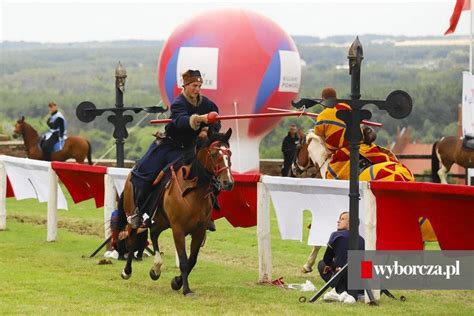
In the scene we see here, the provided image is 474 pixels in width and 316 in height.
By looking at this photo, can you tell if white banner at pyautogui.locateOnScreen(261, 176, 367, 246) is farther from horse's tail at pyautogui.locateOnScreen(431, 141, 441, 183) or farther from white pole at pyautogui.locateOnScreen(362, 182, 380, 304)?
horse's tail at pyautogui.locateOnScreen(431, 141, 441, 183)

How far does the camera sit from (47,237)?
21.2 meters

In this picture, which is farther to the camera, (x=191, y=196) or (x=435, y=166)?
(x=435, y=166)

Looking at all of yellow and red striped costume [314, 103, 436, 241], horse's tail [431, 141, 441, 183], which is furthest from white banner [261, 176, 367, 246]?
horse's tail [431, 141, 441, 183]

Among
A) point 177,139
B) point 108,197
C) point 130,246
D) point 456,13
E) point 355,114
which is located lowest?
point 130,246

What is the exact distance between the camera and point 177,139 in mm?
15422

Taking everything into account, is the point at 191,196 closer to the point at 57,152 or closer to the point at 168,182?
the point at 168,182

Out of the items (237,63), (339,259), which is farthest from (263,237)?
(237,63)

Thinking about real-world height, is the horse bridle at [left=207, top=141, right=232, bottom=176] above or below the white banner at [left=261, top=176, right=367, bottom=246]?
above

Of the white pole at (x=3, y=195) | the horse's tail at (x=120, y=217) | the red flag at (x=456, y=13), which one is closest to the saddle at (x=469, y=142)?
the white pole at (x=3, y=195)

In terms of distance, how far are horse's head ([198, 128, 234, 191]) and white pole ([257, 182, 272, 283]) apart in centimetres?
139

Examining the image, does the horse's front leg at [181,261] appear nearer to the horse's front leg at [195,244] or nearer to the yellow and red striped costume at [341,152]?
the horse's front leg at [195,244]

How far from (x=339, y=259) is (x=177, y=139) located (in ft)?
8.15

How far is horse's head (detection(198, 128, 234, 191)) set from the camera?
555 inches

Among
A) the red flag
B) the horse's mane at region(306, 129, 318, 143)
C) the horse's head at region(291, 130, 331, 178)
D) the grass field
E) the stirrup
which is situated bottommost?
the grass field
